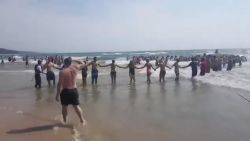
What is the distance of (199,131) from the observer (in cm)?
895

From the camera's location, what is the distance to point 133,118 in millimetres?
10469

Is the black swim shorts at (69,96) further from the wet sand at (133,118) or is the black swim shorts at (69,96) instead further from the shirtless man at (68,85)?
the wet sand at (133,118)

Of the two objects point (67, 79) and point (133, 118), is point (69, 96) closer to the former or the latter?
point (67, 79)

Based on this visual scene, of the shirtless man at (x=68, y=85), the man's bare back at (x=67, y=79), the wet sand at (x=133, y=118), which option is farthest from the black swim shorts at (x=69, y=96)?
the wet sand at (x=133, y=118)

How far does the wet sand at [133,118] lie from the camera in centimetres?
845

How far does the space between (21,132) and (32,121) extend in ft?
4.32

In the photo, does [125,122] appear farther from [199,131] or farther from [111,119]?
[199,131]

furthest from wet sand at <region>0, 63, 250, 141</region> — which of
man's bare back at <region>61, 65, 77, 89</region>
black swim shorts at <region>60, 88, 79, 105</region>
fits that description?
man's bare back at <region>61, 65, 77, 89</region>

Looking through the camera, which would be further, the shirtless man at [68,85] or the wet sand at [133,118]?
the shirtless man at [68,85]

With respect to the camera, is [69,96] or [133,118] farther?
[133,118]

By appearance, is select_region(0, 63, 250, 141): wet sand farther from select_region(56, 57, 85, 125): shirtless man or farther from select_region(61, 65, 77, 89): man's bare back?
select_region(61, 65, 77, 89): man's bare back

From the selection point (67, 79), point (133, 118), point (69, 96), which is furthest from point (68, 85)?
point (133, 118)

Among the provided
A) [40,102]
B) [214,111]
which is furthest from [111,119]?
[40,102]

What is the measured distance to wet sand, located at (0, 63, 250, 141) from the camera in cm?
845
